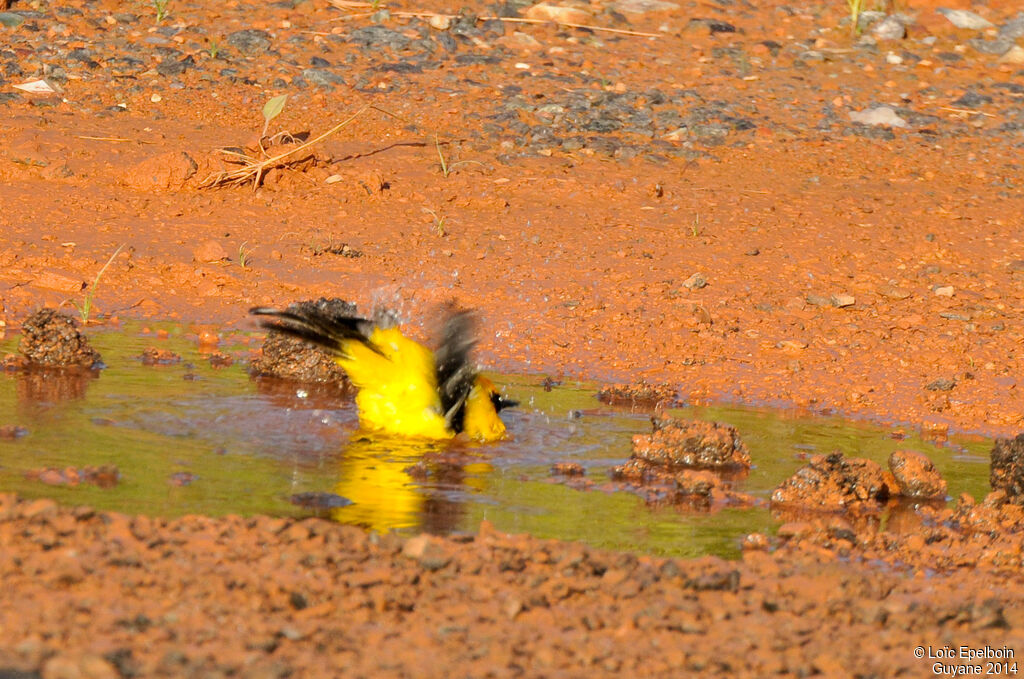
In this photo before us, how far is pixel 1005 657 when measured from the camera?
12.0ft

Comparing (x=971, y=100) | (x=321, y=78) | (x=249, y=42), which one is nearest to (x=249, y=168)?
(x=321, y=78)

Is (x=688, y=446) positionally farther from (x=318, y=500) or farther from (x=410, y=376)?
(x=318, y=500)

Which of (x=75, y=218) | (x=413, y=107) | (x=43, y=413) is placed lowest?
(x=43, y=413)

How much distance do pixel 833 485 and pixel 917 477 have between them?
0.44 metres

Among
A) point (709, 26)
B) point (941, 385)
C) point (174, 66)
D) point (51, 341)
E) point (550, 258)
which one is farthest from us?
point (709, 26)

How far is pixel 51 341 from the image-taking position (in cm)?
654

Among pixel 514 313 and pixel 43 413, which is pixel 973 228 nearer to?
pixel 514 313

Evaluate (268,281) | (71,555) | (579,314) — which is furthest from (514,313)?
(71,555)

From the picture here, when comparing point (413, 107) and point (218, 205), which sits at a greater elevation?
point (413, 107)

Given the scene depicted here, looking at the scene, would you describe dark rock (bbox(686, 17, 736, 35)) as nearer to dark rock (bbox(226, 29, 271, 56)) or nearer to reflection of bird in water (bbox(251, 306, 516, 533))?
dark rock (bbox(226, 29, 271, 56))

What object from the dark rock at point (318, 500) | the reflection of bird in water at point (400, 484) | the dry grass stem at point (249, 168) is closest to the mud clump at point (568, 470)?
the reflection of bird in water at point (400, 484)

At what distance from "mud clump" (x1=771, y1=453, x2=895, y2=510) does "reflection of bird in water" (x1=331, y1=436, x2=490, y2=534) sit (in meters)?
1.23

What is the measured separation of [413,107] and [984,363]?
523cm

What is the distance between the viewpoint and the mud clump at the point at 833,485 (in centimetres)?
538
